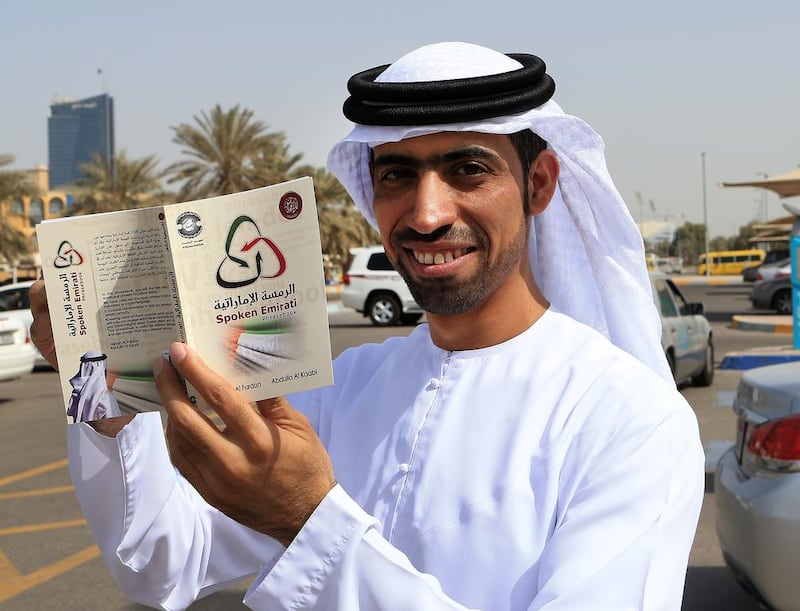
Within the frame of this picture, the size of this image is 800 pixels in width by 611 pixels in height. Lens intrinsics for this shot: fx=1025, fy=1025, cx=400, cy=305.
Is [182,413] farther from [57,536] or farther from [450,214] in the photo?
[57,536]

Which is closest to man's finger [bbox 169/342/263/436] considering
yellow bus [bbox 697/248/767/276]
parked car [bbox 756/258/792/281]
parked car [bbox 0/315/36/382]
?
parked car [bbox 0/315/36/382]

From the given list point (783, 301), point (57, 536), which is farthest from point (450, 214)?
point (783, 301)

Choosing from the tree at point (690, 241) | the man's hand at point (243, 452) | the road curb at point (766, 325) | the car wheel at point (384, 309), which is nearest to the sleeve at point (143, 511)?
the man's hand at point (243, 452)

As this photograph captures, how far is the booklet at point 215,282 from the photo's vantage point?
1.36 meters

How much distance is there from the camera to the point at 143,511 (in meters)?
1.67

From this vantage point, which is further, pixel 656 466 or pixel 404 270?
pixel 404 270

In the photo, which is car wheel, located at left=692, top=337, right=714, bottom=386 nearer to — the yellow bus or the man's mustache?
the man's mustache

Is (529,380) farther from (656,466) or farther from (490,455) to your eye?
(656,466)

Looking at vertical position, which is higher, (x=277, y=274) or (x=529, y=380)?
(x=277, y=274)

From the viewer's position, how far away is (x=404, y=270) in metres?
1.77

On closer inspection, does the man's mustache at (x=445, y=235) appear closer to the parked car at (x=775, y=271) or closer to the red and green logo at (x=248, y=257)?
the red and green logo at (x=248, y=257)

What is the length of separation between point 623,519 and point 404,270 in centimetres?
59

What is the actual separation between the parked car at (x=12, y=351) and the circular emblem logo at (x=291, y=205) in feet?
39.5

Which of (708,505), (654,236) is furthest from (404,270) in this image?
(654,236)
